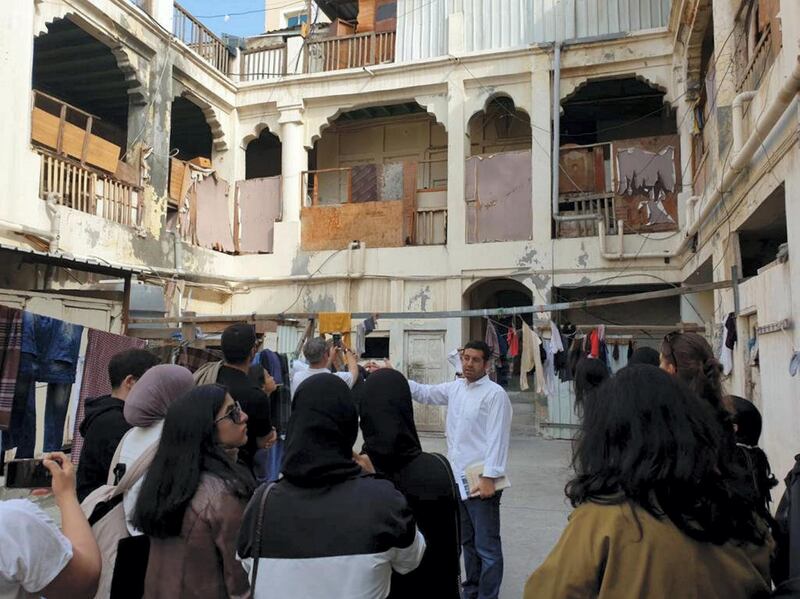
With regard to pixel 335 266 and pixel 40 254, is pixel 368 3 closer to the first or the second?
pixel 335 266

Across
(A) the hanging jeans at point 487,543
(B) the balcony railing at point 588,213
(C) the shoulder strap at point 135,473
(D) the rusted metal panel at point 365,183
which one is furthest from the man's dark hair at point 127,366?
(D) the rusted metal panel at point 365,183

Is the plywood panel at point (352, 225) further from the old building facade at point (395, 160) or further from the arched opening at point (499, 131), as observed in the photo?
the arched opening at point (499, 131)

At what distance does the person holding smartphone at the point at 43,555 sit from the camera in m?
1.36

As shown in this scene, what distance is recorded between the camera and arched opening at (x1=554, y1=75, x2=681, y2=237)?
11539 millimetres

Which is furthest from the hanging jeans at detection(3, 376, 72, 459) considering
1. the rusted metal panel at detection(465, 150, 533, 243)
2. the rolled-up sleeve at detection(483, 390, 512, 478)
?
the rusted metal panel at detection(465, 150, 533, 243)

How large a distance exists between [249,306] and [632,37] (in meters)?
9.65

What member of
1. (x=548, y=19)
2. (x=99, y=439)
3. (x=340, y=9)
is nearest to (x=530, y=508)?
(x=99, y=439)

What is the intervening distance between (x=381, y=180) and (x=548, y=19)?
4756 millimetres

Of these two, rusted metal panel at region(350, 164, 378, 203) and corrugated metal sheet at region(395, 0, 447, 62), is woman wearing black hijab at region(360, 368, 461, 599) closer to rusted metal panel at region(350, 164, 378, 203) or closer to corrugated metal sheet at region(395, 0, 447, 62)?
rusted metal panel at region(350, 164, 378, 203)

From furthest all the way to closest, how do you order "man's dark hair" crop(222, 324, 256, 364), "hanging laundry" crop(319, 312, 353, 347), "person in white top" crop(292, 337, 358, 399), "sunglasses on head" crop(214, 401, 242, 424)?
"hanging laundry" crop(319, 312, 353, 347) → "person in white top" crop(292, 337, 358, 399) → "man's dark hair" crop(222, 324, 256, 364) → "sunglasses on head" crop(214, 401, 242, 424)

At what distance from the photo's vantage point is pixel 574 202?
1231cm

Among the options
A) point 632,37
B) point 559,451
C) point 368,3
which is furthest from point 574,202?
point 368,3

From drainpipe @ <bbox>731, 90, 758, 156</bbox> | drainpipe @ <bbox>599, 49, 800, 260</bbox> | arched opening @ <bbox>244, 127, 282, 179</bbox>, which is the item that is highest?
arched opening @ <bbox>244, 127, 282, 179</bbox>

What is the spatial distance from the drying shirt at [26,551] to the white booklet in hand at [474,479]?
2418 millimetres
